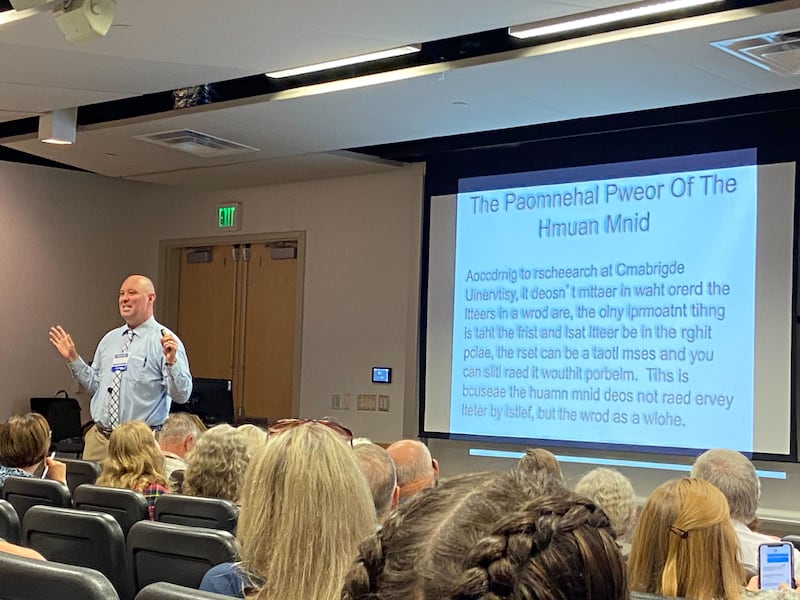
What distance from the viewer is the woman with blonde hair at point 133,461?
3.63 m

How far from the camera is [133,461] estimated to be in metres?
3.65

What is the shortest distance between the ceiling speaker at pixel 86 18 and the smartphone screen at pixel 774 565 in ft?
10.5

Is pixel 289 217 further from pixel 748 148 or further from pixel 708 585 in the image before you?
pixel 708 585

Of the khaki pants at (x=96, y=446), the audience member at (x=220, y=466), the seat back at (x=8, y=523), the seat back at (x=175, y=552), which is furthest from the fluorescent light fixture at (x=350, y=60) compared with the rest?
the seat back at (x=175, y=552)

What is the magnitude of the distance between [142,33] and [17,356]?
483 centimetres

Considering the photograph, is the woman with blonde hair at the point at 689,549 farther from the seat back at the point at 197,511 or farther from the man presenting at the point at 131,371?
the man presenting at the point at 131,371

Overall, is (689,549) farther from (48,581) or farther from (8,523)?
(8,523)

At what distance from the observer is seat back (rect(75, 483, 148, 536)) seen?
10.7 ft

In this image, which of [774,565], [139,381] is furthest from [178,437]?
[774,565]

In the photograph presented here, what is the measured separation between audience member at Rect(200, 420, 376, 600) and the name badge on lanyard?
11.9ft

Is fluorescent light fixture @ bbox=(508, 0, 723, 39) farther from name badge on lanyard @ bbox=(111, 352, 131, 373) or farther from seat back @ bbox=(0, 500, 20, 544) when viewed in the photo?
seat back @ bbox=(0, 500, 20, 544)

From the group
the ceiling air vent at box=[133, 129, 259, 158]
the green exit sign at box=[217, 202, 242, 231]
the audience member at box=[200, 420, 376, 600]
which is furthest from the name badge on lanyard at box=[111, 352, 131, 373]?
the green exit sign at box=[217, 202, 242, 231]

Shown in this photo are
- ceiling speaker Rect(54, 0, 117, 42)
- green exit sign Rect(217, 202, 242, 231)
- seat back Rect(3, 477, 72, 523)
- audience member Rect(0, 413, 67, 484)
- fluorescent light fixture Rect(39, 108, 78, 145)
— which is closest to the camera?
seat back Rect(3, 477, 72, 523)

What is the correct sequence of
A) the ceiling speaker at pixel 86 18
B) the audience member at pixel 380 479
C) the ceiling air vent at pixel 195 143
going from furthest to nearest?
the ceiling air vent at pixel 195 143
the ceiling speaker at pixel 86 18
the audience member at pixel 380 479
